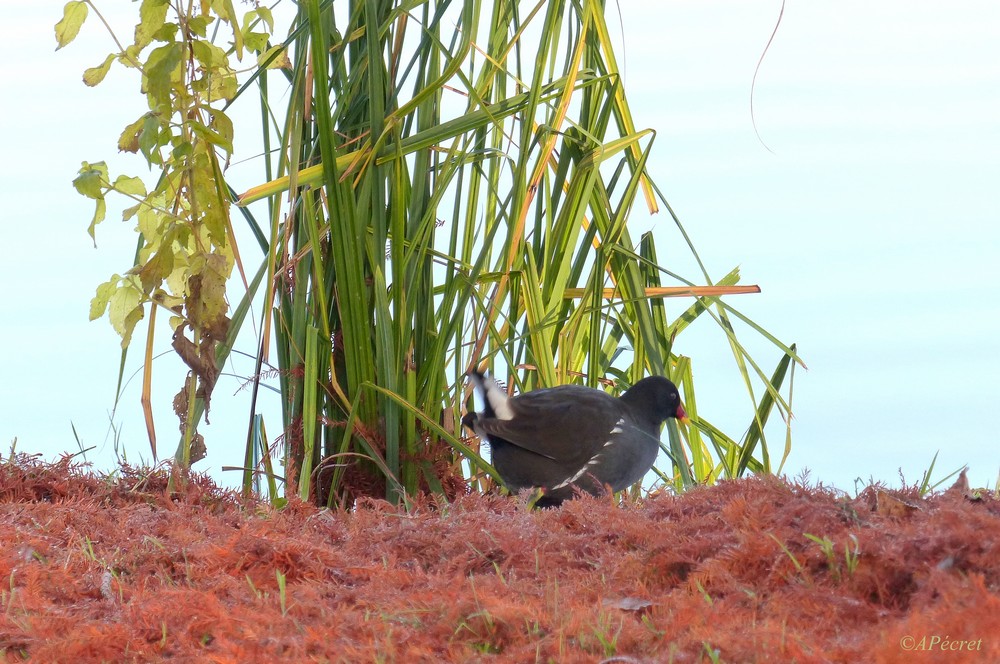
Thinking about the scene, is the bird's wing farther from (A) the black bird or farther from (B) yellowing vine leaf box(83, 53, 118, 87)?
(B) yellowing vine leaf box(83, 53, 118, 87)

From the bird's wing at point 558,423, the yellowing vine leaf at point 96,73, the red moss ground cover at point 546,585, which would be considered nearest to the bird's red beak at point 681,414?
the bird's wing at point 558,423

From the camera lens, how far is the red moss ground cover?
1.18 m

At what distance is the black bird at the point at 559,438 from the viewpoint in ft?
8.66

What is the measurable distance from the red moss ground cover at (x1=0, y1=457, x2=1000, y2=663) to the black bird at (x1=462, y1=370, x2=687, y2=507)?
30.2 inches

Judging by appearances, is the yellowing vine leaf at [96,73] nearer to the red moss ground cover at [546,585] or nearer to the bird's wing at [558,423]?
the red moss ground cover at [546,585]

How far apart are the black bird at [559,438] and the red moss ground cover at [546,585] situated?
77 cm

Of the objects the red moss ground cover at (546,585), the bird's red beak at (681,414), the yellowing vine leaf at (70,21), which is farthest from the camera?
the bird's red beak at (681,414)

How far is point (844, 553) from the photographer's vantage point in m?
1.35

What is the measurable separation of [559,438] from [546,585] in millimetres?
1245

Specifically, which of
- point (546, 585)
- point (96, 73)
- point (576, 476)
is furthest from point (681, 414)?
point (96, 73)

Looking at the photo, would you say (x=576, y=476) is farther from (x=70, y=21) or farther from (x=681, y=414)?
(x=70, y=21)

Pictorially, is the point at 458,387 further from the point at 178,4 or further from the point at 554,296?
the point at 178,4

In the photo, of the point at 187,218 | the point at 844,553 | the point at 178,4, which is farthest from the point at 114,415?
the point at 844,553

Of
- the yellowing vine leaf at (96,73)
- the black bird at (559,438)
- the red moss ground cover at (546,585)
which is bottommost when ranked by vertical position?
the red moss ground cover at (546,585)
